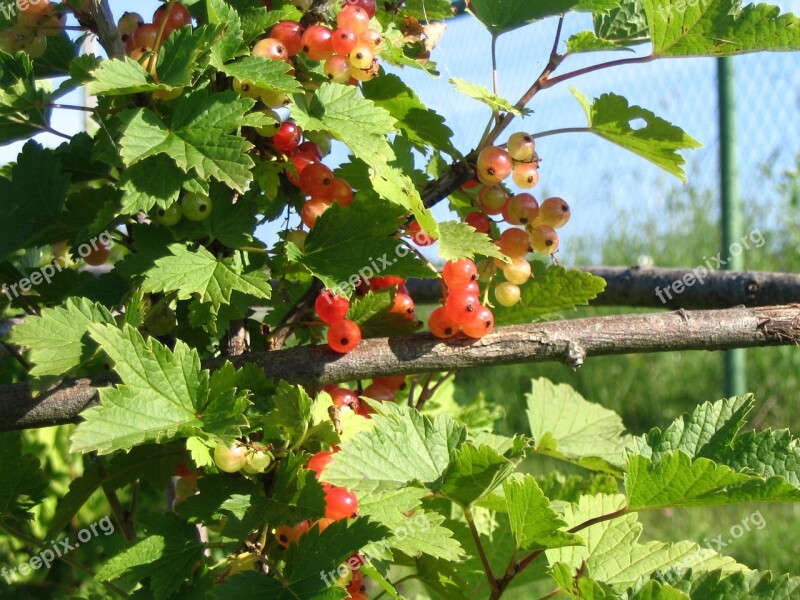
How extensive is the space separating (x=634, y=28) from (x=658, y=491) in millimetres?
584

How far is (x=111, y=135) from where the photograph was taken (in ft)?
3.09

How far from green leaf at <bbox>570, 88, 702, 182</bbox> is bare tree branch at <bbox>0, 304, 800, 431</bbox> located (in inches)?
7.6

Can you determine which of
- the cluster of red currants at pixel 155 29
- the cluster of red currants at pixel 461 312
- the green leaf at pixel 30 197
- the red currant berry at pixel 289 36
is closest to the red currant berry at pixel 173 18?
the cluster of red currants at pixel 155 29

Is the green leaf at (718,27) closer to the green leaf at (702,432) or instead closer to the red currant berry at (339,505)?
the green leaf at (702,432)

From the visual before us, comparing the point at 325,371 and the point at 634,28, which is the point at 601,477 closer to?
the point at 325,371

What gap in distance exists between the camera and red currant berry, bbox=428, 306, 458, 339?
1008 mm

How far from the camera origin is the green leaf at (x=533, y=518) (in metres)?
0.86

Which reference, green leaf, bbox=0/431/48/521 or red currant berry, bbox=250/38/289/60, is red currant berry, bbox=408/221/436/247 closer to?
red currant berry, bbox=250/38/289/60

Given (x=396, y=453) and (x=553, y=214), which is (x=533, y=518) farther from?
(x=553, y=214)

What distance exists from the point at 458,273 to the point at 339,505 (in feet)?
1.03

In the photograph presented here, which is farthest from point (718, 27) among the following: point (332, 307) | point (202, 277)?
point (202, 277)

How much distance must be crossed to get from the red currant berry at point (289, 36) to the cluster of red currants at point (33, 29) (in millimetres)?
279

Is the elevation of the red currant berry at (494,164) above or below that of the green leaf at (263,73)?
below
